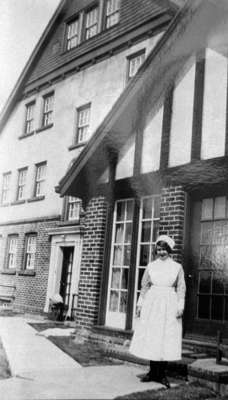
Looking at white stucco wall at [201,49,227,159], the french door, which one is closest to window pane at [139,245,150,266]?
the french door

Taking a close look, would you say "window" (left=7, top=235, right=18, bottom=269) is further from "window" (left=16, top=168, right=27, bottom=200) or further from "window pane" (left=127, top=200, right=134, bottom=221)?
"window pane" (left=127, top=200, right=134, bottom=221)

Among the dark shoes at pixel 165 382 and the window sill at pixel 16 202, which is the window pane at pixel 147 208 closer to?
the dark shoes at pixel 165 382

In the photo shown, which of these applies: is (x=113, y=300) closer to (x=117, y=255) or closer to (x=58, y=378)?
(x=117, y=255)

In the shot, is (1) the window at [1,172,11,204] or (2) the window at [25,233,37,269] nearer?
(1) the window at [1,172,11,204]

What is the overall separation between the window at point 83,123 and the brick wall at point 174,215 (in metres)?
5.73

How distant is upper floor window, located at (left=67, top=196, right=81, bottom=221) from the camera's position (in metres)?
13.3

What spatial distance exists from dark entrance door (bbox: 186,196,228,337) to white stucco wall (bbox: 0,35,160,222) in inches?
225

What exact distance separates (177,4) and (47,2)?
2903 millimetres

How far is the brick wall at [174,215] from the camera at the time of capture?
6.79 meters

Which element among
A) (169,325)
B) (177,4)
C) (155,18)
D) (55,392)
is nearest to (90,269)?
(169,325)

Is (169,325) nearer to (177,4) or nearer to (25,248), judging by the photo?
(177,4)

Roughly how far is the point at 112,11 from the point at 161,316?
10.5m

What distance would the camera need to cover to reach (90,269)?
8.25 metres

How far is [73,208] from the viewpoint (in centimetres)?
1347
